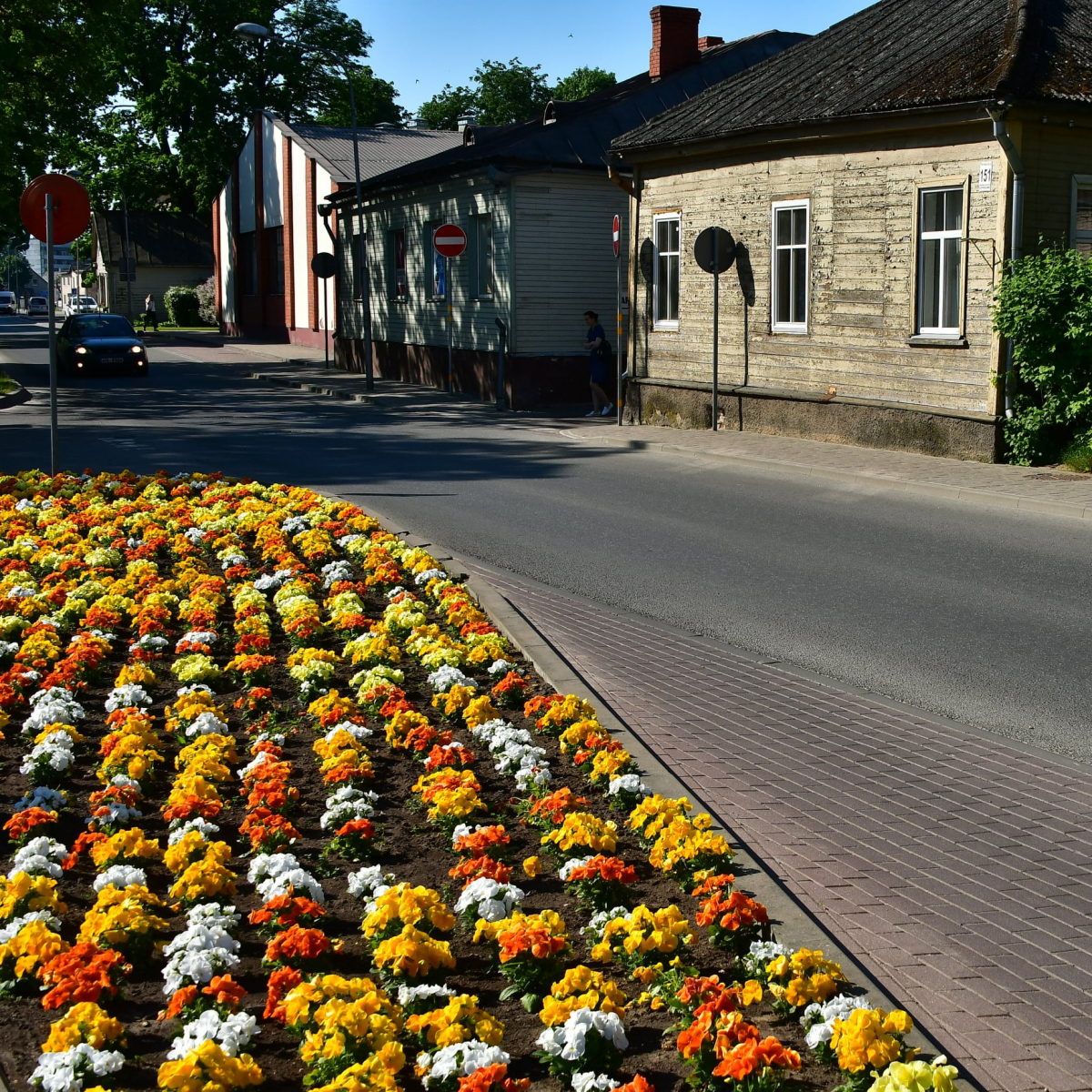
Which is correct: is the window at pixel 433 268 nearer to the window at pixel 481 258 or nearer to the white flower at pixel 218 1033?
the window at pixel 481 258

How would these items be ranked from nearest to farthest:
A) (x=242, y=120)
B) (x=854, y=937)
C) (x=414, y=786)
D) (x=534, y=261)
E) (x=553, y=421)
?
(x=854, y=937), (x=414, y=786), (x=553, y=421), (x=534, y=261), (x=242, y=120)

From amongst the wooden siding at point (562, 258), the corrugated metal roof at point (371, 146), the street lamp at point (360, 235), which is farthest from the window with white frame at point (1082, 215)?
the corrugated metal roof at point (371, 146)

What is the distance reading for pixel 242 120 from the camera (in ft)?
216

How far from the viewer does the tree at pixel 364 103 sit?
7150 centimetres

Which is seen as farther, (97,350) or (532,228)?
(97,350)

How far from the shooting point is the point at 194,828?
191 inches

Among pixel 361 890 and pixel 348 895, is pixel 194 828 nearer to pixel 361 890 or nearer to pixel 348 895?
pixel 348 895

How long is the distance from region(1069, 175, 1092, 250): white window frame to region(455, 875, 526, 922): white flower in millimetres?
14632

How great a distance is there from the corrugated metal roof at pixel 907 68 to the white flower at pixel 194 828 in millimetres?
14075

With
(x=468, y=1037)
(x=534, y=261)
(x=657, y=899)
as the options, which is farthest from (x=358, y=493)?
(x=534, y=261)

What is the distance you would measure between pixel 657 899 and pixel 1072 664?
4268 millimetres

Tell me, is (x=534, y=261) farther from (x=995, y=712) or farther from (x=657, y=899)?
(x=657, y=899)

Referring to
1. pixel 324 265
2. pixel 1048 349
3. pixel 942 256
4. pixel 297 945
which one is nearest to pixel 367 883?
pixel 297 945

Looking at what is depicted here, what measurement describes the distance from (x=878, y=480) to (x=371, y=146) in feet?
132
